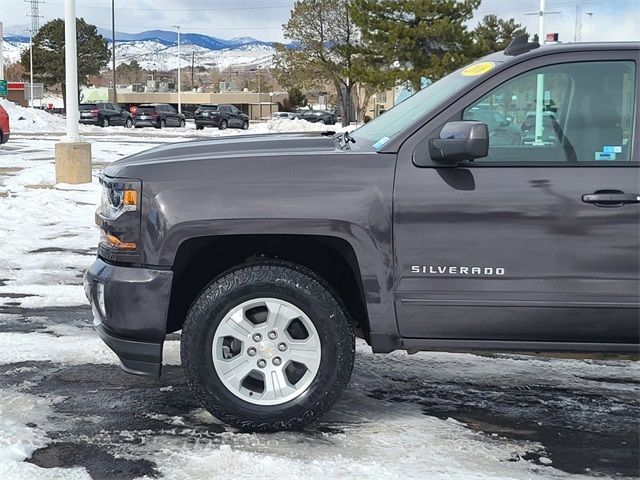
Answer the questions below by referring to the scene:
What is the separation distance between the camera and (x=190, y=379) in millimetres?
4238

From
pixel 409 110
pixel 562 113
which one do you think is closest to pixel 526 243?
pixel 562 113

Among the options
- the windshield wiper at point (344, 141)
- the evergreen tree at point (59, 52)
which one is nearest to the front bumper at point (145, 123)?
the evergreen tree at point (59, 52)

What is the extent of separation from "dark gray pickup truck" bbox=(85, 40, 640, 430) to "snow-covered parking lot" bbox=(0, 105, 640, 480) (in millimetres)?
340

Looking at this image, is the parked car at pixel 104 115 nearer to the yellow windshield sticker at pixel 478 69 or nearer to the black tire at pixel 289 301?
the yellow windshield sticker at pixel 478 69

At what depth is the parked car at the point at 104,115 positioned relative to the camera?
48.4 m

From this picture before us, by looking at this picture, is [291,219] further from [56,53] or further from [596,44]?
[56,53]

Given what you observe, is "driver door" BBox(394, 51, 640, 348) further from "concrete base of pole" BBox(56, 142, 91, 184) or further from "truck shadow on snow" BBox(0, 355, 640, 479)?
"concrete base of pole" BBox(56, 142, 91, 184)

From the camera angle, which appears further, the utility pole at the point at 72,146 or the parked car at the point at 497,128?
the utility pole at the point at 72,146

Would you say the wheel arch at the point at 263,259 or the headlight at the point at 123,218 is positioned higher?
the headlight at the point at 123,218

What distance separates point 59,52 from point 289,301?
76498mm

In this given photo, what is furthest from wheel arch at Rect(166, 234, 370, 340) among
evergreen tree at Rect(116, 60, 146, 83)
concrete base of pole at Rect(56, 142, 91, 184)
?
evergreen tree at Rect(116, 60, 146, 83)

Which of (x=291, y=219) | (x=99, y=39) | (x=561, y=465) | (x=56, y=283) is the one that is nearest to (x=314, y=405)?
(x=291, y=219)

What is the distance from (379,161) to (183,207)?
0.99 metres

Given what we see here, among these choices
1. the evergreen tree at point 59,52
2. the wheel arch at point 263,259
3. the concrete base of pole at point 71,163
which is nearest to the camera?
the wheel arch at point 263,259
